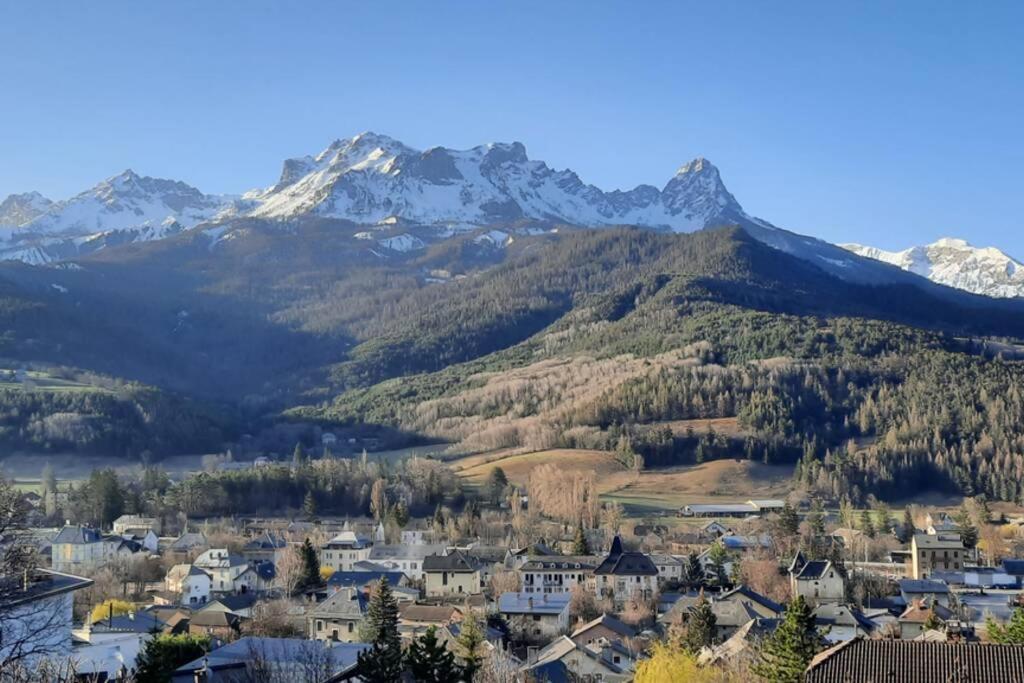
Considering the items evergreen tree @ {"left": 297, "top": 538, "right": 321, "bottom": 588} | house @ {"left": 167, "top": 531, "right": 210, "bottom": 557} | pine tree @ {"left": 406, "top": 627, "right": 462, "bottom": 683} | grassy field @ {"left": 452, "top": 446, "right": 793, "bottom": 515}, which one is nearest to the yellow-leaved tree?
evergreen tree @ {"left": 297, "top": 538, "right": 321, "bottom": 588}

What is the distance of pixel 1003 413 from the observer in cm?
14062

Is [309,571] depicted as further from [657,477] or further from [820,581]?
[657,477]

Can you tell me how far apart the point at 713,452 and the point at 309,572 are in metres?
75.4

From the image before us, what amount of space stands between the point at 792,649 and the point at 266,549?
56.4 metres

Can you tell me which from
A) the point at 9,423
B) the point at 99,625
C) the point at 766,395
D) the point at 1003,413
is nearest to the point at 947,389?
the point at 1003,413

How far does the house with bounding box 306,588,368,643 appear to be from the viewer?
182ft

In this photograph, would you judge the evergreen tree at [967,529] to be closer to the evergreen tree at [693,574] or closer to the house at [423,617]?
the evergreen tree at [693,574]

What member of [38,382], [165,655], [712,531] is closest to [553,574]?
[712,531]

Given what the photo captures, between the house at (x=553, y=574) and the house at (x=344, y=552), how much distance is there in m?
15.0

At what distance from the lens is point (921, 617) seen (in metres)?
54.8

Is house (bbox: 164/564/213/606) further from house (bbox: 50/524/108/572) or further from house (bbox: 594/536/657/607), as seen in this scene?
house (bbox: 594/536/657/607)

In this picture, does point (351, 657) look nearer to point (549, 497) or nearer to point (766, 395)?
point (549, 497)

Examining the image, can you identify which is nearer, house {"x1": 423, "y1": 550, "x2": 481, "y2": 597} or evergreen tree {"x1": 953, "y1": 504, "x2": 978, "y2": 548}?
house {"x1": 423, "y1": 550, "x2": 481, "y2": 597}

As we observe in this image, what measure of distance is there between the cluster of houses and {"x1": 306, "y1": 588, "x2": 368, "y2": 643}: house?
84mm
